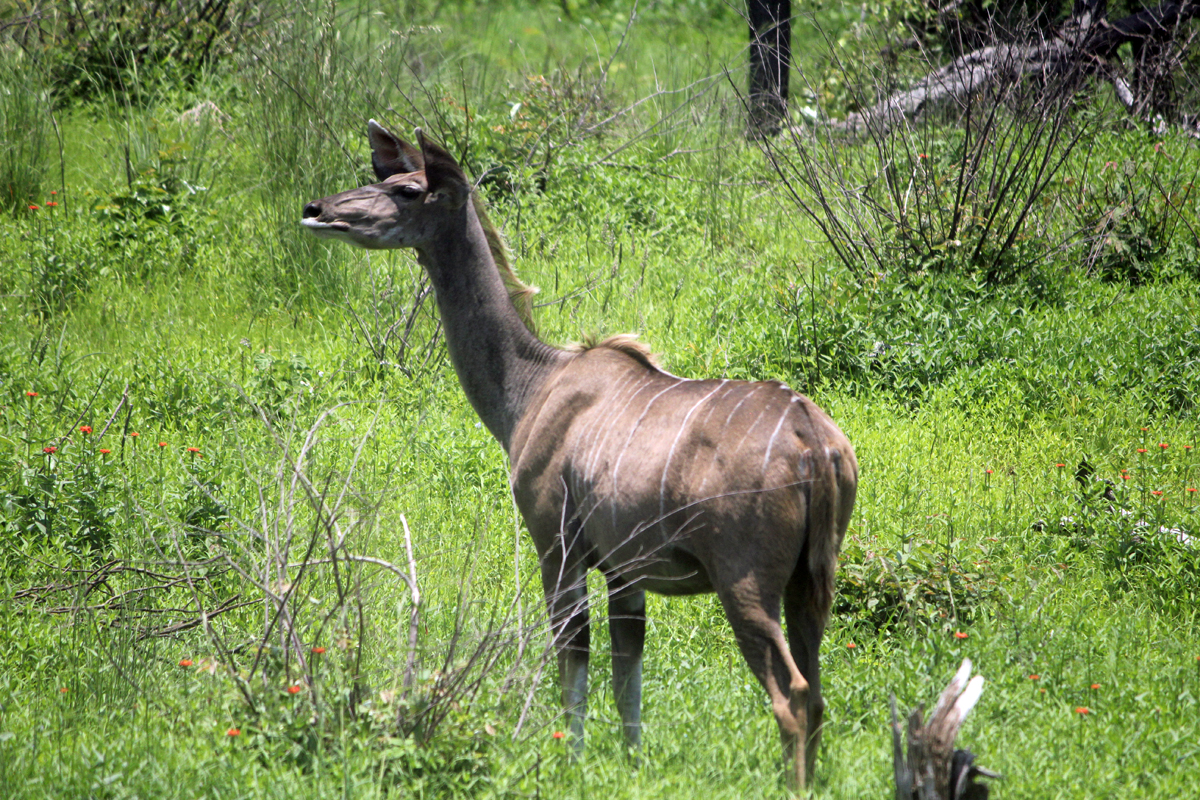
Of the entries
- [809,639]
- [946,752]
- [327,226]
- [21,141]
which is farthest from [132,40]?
[946,752]

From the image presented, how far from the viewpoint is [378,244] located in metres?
4.15

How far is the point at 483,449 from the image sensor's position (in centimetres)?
Result: 623

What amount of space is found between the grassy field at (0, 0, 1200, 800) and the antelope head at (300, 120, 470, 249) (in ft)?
3.02

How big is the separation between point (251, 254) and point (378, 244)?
4608mm

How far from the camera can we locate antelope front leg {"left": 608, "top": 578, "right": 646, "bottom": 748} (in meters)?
3.87

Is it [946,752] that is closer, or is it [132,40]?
[946,752]

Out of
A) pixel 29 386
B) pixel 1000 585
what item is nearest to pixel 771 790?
pixel 1000 585

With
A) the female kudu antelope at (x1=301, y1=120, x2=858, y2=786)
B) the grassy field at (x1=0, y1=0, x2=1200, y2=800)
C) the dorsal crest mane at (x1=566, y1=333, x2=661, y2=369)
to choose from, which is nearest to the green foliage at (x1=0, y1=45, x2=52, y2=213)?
the grassy field at (x1=0, y1=0, x2=1200, y2=800)

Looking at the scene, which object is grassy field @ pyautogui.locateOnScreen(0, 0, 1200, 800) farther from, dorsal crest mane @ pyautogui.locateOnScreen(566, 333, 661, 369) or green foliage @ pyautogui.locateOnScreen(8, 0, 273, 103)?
dorsal crest mane @ pyautogui.locateOnScreen(566, 333, 661, 369)

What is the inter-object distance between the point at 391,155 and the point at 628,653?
2198 millimetres

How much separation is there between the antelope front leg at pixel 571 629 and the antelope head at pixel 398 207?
4.40 feet

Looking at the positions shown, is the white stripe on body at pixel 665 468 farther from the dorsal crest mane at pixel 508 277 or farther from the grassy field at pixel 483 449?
the dorsal crest mane at pixel 508 277

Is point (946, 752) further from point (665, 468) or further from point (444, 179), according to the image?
point (444, 179)

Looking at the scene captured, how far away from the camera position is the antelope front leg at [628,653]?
3.87m
